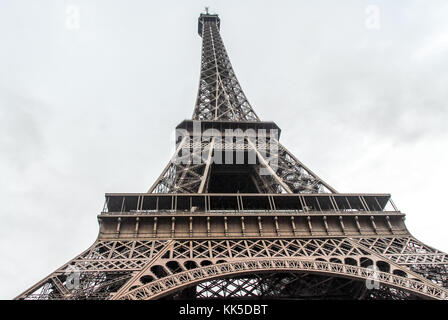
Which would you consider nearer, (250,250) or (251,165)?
(250,250)

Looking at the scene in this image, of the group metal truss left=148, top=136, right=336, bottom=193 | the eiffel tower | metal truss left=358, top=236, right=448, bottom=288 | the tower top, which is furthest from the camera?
the tower top

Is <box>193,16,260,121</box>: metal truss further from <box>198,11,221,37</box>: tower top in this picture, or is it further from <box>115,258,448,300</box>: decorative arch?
<box>115,258,448,300</box>: decorative arch

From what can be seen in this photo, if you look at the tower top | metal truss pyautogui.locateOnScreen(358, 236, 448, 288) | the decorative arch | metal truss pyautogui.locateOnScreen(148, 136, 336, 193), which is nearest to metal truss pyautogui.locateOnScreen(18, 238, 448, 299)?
the decorative arch

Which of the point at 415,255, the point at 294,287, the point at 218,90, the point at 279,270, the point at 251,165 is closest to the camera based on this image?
the point at 279,270

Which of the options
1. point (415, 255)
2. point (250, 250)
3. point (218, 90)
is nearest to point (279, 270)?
point (250, 250)

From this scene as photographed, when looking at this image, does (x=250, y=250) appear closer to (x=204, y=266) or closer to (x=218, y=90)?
(x=204, y=266)

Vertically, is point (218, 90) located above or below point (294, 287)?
above

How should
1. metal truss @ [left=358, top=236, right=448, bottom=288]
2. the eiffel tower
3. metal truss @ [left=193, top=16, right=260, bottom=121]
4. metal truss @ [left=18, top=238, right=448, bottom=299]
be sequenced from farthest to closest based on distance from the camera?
metal truss @ [left=193, top=16, right=260, bottom=121] < metal truss @ [left=358, top=236, right=448, bottom=288] < the eiffel tower < metal truss @ [left=18, top=238, right=448, bottom=299]
